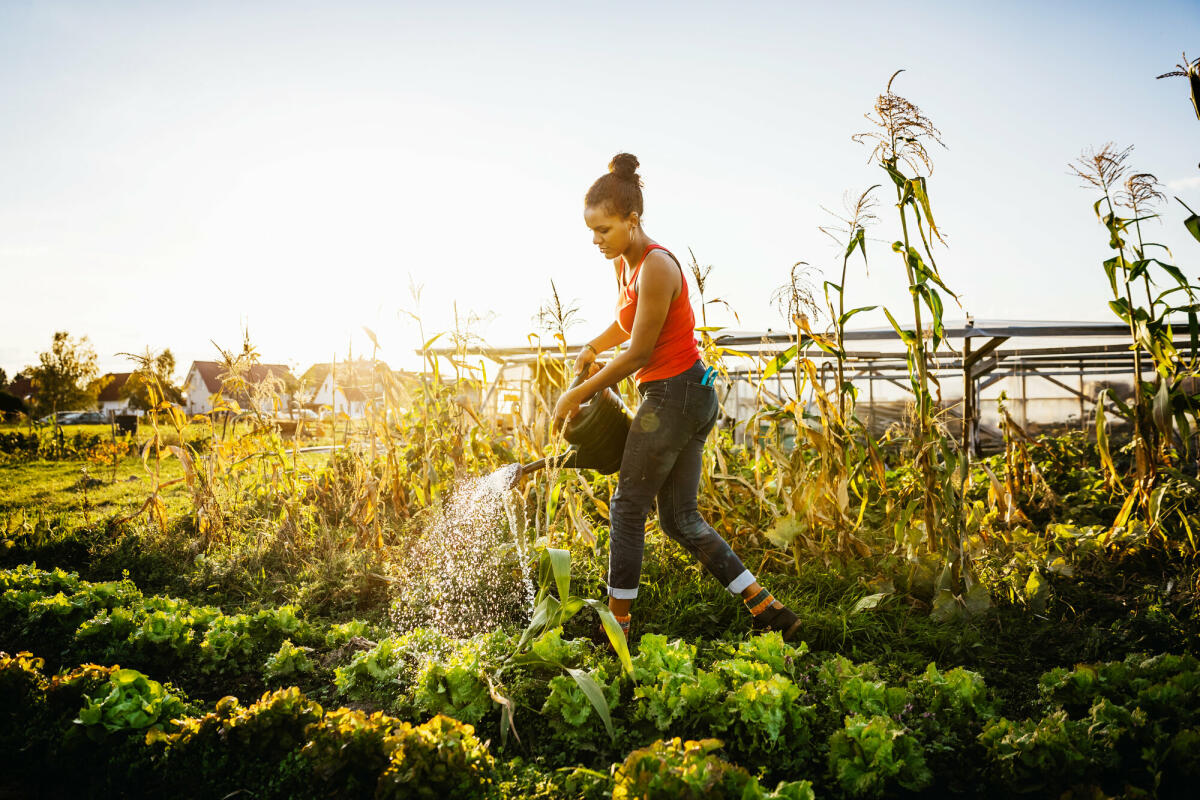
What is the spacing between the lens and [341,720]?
1591 mm

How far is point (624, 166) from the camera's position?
2328 millimetres

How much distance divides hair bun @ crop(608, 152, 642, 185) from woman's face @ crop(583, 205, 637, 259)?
0.15 m

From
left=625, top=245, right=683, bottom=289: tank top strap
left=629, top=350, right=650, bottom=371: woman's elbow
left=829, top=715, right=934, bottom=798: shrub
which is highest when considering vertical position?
left=625, top=245, right=683, bottom=289: tank top strap

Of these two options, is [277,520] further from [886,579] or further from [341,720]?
[886,579]

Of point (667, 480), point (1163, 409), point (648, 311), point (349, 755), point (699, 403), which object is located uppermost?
point (648, 311)

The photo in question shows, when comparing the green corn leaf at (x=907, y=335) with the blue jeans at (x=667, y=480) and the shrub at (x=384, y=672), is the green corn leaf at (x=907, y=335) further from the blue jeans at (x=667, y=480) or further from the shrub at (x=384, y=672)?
the shrub at (x=384, y=672)

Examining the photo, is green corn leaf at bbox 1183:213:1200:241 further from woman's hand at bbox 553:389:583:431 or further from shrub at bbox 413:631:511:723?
shrub at bbox 413:631:511:723

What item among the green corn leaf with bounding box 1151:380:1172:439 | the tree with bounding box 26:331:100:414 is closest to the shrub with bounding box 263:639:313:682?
Result: the green corn leaf with bounding box 1151:380:1172:439

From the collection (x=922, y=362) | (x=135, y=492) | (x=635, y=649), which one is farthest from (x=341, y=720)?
(x=135, y=492)

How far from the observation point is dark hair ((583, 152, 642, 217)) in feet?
Result: 7.43

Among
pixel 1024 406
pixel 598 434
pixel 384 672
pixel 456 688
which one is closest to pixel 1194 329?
pixel 598 434

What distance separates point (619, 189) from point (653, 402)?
75cm

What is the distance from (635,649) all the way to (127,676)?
5.11 feet

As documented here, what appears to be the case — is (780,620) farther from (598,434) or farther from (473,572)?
(473,572)
